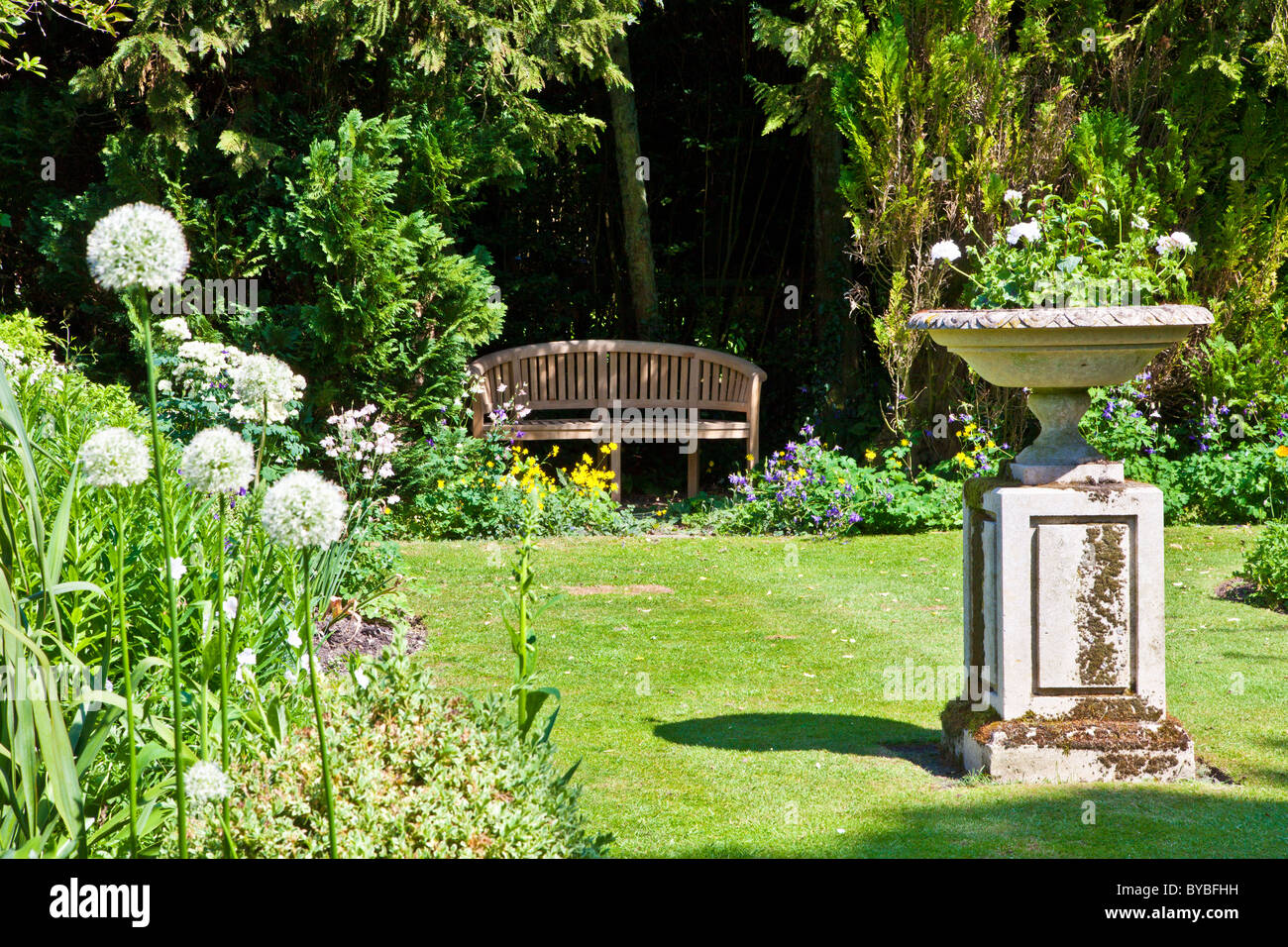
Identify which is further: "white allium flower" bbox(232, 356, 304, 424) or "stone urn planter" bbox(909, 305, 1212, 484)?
"stone urn planter" bbox(909, 305, 1212, 484)

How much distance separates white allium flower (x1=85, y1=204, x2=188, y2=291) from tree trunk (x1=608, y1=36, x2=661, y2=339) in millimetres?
9074

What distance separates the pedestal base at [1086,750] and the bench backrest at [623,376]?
6309mm

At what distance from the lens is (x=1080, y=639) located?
3797 mm

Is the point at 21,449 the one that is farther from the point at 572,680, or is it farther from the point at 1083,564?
the point at 572,680

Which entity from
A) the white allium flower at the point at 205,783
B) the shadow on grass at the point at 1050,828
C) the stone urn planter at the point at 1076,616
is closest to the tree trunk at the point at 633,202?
the stone urn planter at the point at 1076,616

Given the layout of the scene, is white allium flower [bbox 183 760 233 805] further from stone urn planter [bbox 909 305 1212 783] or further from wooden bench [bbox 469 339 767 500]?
wooden bench [bbox 469 339 767 500]

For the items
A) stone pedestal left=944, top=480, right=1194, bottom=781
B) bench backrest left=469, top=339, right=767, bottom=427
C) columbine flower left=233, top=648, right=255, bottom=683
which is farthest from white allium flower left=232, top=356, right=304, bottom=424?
bench backrest left=469, top=339, right=767, bottom=427

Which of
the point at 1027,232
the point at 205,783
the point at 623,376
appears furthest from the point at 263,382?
the point at 623,376

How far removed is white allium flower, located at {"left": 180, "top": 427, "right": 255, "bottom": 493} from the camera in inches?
71.2

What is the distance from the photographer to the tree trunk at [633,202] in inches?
414

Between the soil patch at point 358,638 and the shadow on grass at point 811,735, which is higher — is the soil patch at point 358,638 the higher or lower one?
the higher one

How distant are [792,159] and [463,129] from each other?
443 cm

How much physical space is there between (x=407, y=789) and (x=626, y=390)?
8035 millimetres

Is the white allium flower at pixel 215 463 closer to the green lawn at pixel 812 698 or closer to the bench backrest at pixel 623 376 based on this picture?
the green lawn at pixel 812 698
